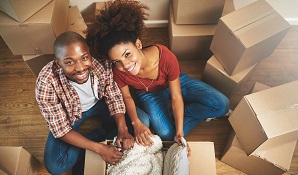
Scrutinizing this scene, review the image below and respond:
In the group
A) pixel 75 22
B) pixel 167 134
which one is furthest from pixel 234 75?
pixel 75 22

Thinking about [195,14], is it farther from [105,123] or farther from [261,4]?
[105,123]

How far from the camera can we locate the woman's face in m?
1.00

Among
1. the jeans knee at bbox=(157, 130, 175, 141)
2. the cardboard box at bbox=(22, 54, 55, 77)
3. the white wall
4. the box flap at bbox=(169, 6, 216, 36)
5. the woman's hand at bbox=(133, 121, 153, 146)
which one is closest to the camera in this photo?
the woman's hand at bbox=(133, 121, 153, 146)

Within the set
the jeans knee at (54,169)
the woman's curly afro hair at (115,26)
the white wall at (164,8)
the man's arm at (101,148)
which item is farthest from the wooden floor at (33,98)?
the woman's curly afro hair at (115,26)

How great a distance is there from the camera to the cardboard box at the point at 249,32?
3.91 ft

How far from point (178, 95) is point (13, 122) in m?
1.00

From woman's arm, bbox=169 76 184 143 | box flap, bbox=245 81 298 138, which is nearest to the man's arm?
woman's arm, bbox=169 76 184 143

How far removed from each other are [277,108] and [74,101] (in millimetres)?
859

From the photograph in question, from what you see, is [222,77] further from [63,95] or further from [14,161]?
[14,161]

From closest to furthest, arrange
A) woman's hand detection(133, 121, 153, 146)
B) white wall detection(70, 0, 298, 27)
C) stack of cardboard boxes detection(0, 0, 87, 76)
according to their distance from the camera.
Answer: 1. woman's hand detection(133, 121, 153, 146)
2. stack of cardboard boxes detection(0, 0, 87, 76)
3. white wall detection(70, 0, 298, 27)

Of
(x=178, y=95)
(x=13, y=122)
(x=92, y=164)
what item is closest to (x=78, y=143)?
(x=92, y=164)

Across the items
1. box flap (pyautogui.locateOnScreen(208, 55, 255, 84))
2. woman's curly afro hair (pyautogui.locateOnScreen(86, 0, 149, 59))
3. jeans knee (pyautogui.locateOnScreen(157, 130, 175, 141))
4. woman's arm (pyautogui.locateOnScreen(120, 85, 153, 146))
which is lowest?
jeans knee (pyautogui.locateOnScreen(157, 130, 175, 141))

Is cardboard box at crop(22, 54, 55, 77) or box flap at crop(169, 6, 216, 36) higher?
box flap at crop(169, 6, 216, 36)

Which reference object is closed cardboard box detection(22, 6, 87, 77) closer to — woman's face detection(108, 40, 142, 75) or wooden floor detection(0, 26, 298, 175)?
wooden floor detection(0, 26, 298, 175)
